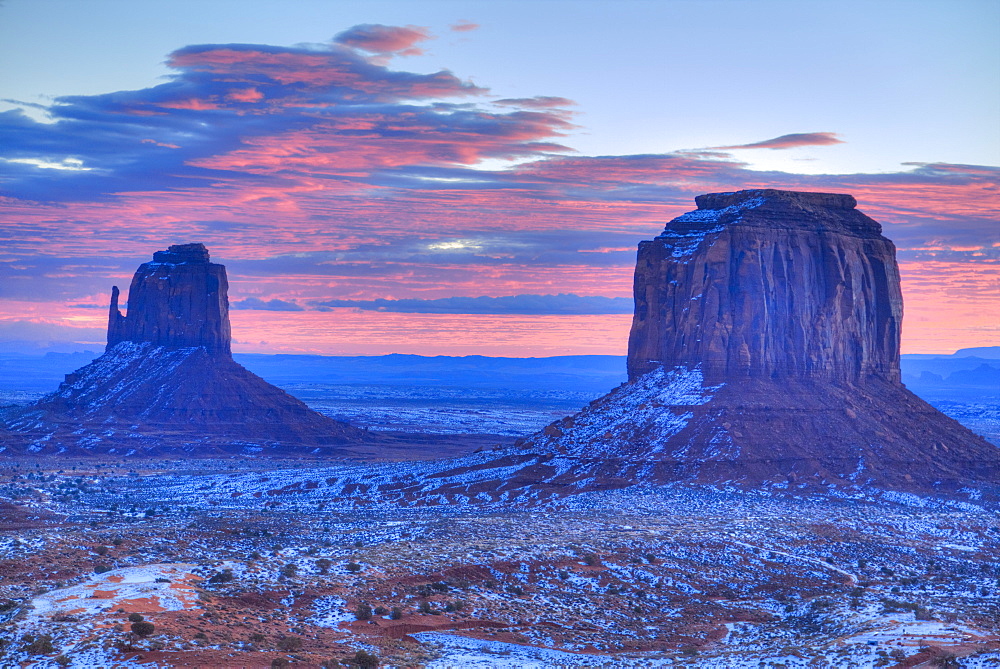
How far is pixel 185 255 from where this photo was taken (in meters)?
141

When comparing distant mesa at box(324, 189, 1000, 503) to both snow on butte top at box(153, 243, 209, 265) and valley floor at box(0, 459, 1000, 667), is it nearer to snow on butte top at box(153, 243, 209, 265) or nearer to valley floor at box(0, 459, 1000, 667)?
valley floor at box(0, 459, 1000, 667)

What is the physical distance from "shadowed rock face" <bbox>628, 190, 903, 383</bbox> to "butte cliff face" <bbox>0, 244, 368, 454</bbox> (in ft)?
185

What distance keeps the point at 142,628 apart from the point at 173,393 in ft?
337

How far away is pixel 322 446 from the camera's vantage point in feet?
413

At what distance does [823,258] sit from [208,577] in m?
54.8

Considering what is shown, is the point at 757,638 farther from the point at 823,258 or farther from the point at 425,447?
the point at 425,447

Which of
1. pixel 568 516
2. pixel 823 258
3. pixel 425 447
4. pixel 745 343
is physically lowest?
pixel 425 447

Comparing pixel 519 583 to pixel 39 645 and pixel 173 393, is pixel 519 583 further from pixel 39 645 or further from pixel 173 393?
pixel 173 393

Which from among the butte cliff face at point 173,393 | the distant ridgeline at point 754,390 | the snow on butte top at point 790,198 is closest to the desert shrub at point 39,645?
the distant ridgeline at point 754,390

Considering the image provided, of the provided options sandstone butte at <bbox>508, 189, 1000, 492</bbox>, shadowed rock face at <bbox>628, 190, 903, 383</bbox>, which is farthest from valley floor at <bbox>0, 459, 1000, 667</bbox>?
shadowed rock face at <bbox>628, 190, 903, 383</bbox>

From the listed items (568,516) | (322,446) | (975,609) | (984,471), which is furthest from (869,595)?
(322,446)

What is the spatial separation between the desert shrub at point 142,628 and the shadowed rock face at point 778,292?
54.4 meters

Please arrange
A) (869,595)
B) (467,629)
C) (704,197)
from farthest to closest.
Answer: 1. (704,197)
2. (869,595)
3. (467,629)

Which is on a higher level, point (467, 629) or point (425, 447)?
point (467, 629)
